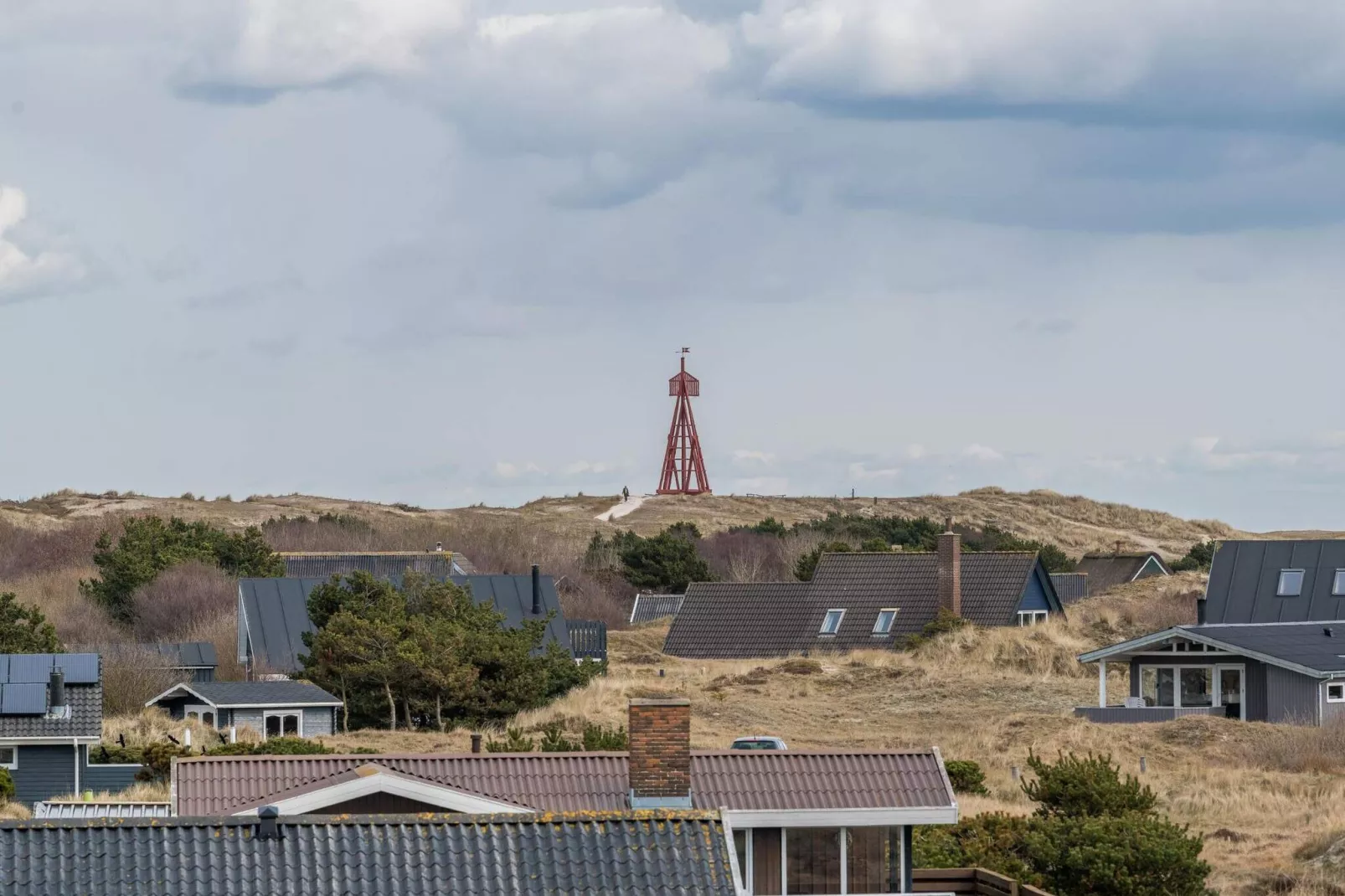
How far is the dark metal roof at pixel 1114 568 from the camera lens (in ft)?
306

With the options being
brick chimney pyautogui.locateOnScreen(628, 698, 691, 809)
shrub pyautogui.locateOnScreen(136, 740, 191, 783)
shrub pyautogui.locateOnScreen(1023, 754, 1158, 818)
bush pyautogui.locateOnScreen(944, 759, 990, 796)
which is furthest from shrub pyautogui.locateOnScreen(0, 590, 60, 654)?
brick chimney pyautogui.locateOnScreen(628, 698, 691, 809)

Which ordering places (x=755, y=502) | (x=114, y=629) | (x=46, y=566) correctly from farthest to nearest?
(x=755, y=502), (x=46, y=566), (x=114, y=629)

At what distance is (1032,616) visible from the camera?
2328 inches

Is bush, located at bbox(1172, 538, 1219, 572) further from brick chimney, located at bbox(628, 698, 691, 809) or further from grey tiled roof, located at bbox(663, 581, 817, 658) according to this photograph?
brick chimney, located at bbox(628, 698, 691, 809)

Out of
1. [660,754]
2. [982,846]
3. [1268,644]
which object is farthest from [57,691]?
[1268,644]

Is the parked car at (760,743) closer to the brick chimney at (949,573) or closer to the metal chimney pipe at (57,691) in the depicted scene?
the metal chimney pipe at (57,691)

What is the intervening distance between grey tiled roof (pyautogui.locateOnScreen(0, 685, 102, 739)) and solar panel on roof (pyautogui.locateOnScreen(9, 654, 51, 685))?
944 mm

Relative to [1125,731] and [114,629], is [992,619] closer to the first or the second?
[1125,731]

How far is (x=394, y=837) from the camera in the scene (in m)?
13.5

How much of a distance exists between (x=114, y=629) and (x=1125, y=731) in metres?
35.5

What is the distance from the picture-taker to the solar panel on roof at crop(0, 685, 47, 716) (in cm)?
3825

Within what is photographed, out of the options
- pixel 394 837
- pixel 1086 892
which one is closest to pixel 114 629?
pixel 1086 892

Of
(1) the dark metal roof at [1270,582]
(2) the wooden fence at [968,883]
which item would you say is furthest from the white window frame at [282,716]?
(1) the dark metal roof at [1270,582]

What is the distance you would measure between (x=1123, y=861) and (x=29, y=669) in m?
25.2
